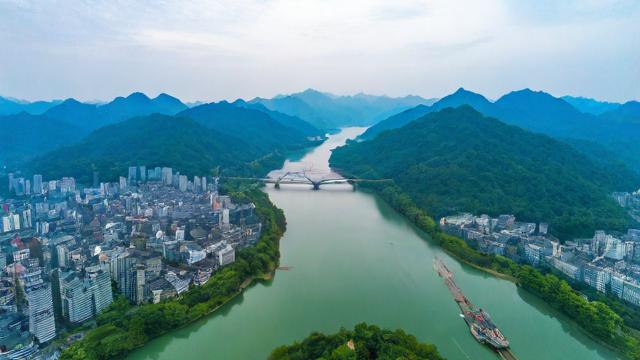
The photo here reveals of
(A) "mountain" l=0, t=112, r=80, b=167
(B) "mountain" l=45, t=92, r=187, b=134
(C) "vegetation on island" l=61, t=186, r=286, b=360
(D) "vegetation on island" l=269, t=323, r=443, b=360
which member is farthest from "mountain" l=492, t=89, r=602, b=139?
(A) "mountain" l=0, t=112, r=80, b=167

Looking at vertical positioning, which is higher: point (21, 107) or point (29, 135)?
point (21, 107)

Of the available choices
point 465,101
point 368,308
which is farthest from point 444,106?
point 368,308

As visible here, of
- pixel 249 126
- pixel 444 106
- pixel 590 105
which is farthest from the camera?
pixel 590 105

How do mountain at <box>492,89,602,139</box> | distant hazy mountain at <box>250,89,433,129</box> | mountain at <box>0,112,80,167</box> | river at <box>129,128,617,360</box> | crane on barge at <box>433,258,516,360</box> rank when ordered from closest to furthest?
crane on barge at <box>433,258,516,360</box> < river at <box>129,128,617,360</box> < mountain at <box>0,112,80,167</box> < mountain at <box>492,89,602,139</box> < distant hazy mountain at <box>250,89,433,129</box>

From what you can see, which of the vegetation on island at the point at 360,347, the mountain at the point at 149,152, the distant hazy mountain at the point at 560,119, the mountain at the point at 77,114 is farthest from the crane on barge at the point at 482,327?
the mountain at the point at 77,114

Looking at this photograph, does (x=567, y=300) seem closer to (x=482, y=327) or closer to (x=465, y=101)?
(x=482, y=327)

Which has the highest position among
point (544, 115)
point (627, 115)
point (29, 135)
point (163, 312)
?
point (544, 115)

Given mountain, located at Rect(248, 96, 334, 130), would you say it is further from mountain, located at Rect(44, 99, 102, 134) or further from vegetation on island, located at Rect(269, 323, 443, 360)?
vegetation on island, located at Rect(269, 323, 443, 360)
